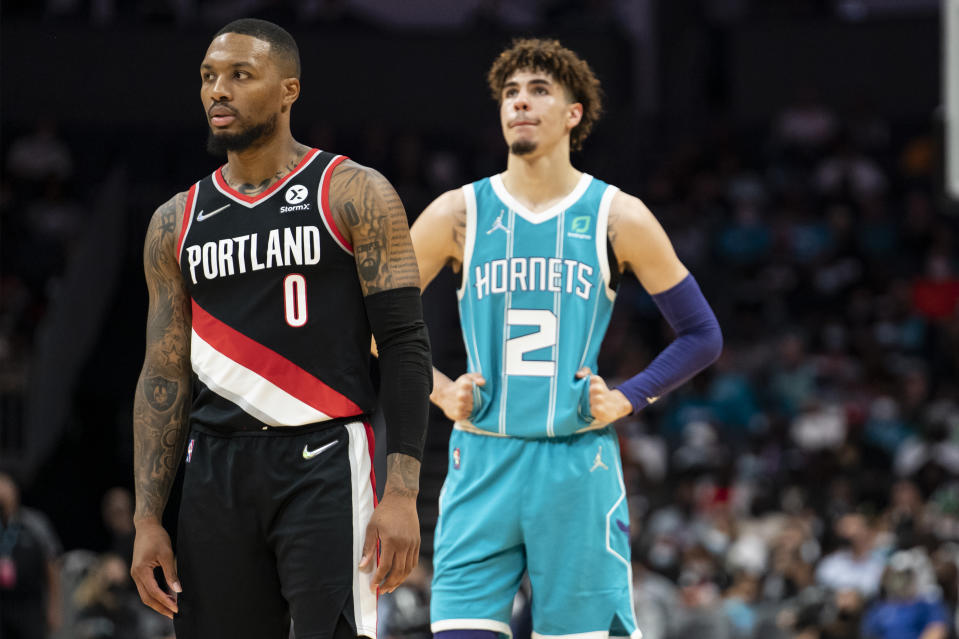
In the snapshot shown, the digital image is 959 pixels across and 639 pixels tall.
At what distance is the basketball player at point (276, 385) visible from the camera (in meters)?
4.06

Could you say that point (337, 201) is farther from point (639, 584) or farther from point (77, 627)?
point (77, 627)

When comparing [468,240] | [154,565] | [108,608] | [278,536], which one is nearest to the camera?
[278,536]

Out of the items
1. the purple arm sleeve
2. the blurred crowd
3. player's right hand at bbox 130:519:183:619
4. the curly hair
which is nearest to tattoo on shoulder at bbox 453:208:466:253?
the curly hair

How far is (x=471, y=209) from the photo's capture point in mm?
5684

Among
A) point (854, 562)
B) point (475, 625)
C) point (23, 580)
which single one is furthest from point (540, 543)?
point (23, 580)

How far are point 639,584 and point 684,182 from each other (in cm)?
869

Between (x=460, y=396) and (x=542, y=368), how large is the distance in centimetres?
32

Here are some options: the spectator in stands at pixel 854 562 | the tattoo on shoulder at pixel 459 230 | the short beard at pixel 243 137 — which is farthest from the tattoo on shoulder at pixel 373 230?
the spectator in stands at pixel 854 562

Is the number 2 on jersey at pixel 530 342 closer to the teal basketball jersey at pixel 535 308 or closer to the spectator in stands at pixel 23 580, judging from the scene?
the teal basketball jersey at pixel 535 308

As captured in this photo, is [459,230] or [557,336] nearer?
[557,336]

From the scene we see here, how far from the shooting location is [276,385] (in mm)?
4168

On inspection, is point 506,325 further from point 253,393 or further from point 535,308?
point 253,393

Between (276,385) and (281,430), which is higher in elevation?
(276,385)

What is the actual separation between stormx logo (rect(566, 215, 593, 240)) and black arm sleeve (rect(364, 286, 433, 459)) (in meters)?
1.44
